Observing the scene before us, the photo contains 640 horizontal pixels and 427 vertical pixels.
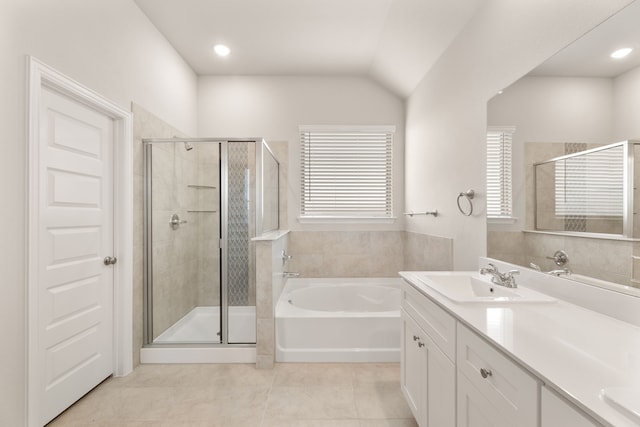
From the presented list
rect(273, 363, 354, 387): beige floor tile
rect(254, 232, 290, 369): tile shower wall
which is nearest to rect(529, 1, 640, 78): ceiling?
rect(254, 232, 290, 369): tile shower wall

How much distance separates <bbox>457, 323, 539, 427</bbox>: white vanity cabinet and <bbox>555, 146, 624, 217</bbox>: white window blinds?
2.33 ft

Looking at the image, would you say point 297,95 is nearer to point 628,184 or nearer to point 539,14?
point 539,14

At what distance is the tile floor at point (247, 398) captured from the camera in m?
1.87

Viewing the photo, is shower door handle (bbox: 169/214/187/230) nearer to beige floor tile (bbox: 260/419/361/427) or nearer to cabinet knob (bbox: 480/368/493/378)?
beige floor tile (bbox: 260/419/361/427)

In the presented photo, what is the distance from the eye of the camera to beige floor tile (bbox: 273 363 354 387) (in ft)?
7.47

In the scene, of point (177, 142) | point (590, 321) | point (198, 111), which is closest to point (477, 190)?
point (590, 321)

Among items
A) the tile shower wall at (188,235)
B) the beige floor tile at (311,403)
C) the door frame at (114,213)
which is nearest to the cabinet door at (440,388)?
the beige floor tile at (311,403)

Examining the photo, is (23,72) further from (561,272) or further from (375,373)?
(375,373)

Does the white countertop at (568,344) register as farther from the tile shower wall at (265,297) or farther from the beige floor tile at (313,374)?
the tile shower wall at (265,297)

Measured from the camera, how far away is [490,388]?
0.96 meters

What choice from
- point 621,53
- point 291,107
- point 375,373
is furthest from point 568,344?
point 291,107

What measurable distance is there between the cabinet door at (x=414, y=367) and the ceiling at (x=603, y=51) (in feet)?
4.41

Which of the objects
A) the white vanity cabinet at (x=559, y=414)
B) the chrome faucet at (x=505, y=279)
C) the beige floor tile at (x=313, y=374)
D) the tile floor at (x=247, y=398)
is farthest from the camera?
the beige floor tile at (x=313, y=374)

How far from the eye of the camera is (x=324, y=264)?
146 inches
